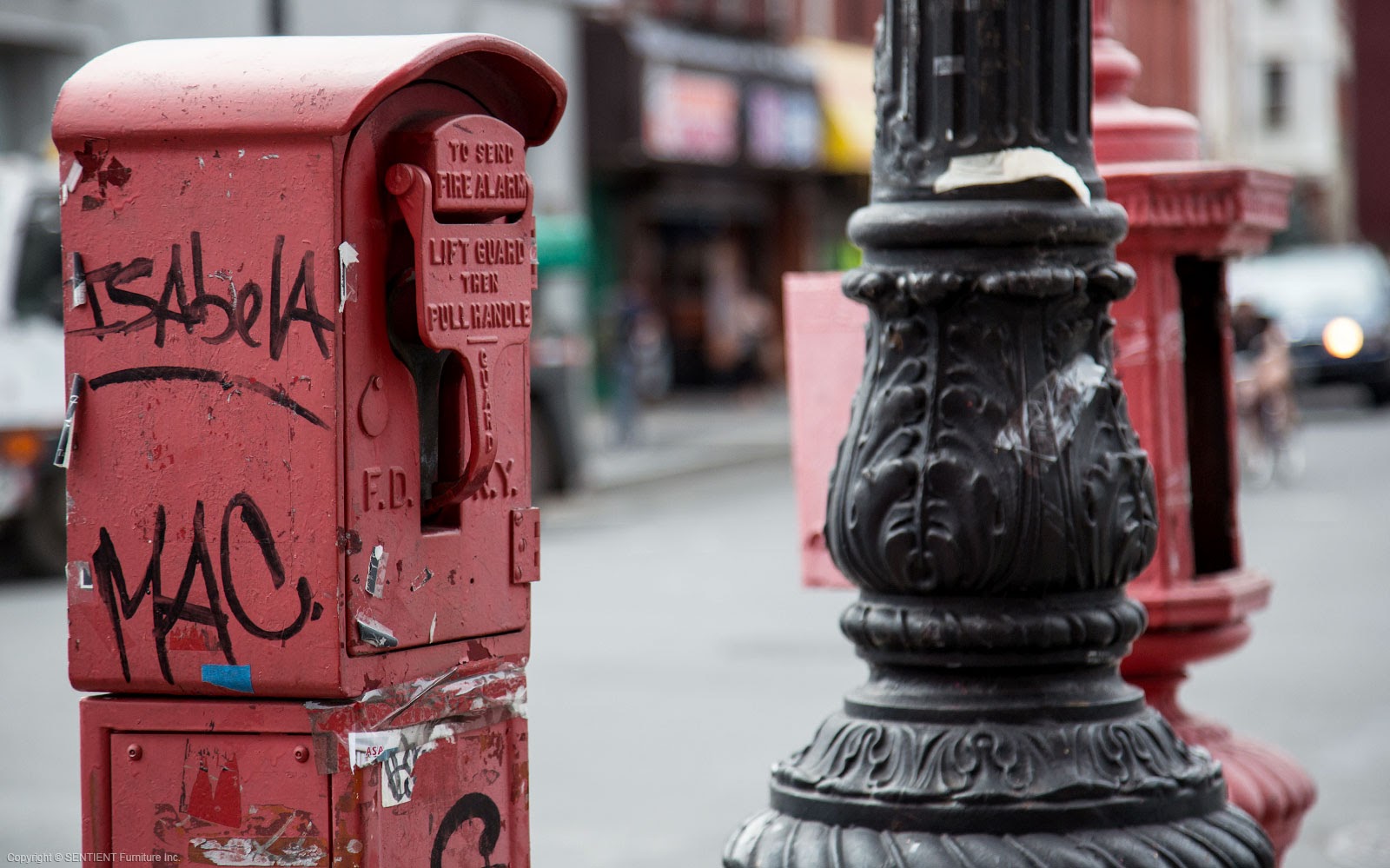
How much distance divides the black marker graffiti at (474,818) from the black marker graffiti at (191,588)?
0.43 m

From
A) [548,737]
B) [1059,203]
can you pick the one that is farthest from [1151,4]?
[1059,203]

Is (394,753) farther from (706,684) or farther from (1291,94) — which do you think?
(1291,94)

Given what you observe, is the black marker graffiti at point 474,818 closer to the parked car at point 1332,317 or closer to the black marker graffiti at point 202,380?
the black marker graffiti at point 202,380

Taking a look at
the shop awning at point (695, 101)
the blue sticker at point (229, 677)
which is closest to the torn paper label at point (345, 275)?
the blue sticker at point (229, 677)

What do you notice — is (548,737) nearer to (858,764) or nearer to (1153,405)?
(1153,405)

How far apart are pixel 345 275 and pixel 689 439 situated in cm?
2064

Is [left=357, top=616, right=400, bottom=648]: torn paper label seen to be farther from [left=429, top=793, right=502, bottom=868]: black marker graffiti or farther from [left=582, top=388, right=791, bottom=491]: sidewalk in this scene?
[left=582, top=388, right=791, bottom=491]: sidewalk

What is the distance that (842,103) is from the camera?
3058cm

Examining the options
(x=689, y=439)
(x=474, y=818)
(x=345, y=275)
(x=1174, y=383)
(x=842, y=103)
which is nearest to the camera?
(x=345, y=275)

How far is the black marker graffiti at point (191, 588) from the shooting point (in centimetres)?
285

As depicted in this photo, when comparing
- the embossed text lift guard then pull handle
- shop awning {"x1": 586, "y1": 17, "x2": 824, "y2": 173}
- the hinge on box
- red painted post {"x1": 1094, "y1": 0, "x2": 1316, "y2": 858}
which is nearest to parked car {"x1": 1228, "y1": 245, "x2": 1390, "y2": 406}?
shop awning {"x1": 586, "y1": 17, "x2": 824, "y2": 173}

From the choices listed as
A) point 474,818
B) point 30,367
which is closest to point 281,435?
point 474,818

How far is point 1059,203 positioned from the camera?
2.94 m

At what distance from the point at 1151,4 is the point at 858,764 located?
159 ft
